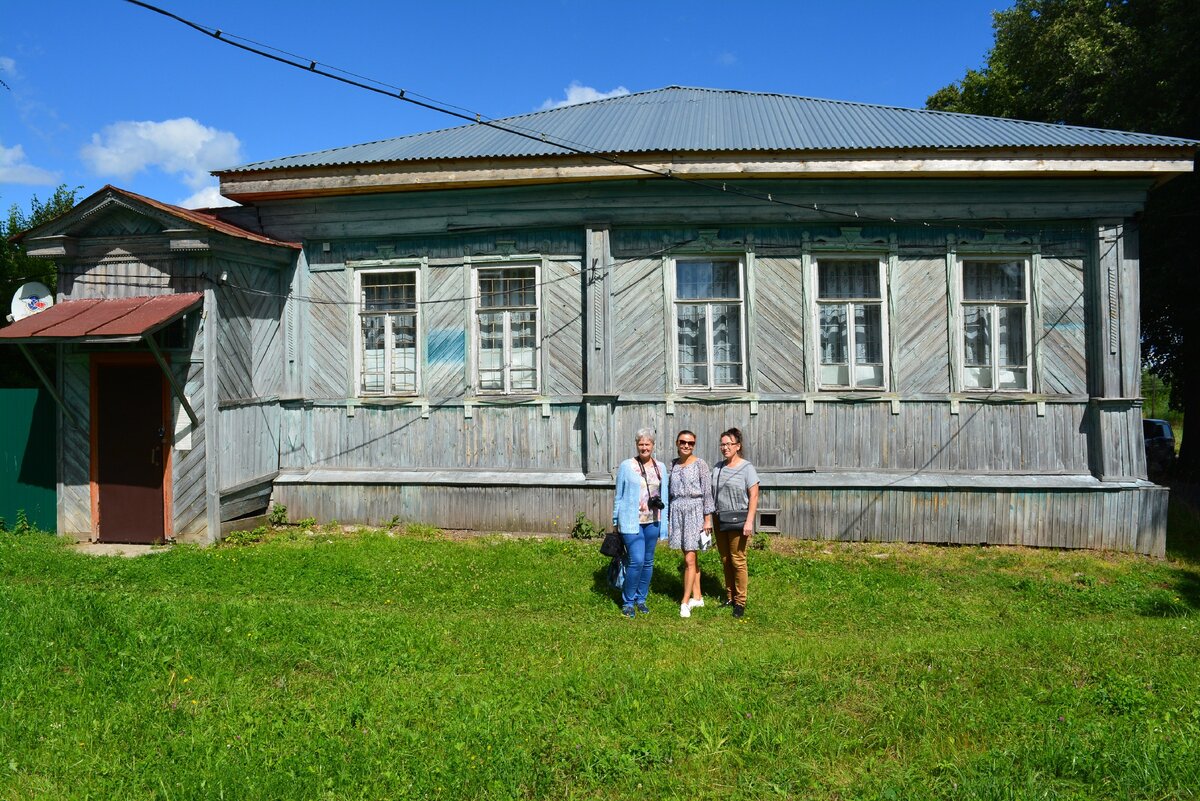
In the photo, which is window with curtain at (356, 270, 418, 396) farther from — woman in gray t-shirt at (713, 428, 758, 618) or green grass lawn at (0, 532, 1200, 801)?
woman in gray t-shirt at (713, 428, 758, 618)

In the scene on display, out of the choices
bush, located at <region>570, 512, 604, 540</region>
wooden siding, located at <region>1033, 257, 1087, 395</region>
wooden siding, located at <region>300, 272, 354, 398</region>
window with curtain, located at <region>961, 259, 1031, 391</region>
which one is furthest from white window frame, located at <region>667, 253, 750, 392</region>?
wooden siding, located at <region>300, 272, 354, 398</region>

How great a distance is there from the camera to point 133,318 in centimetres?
873

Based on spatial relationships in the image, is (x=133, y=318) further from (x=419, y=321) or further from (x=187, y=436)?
(x=419, y=321)

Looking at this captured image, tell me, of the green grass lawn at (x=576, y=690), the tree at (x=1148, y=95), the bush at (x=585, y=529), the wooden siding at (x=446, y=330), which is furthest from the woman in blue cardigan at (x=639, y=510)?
the tree at (x=1148, y=95)

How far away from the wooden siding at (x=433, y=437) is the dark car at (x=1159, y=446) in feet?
50.0

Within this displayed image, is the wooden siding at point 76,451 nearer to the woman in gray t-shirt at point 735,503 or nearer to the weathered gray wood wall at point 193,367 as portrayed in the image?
the weathered gray wood wall at point 193,367

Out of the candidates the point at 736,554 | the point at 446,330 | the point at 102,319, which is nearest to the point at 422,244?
the point at 446,330

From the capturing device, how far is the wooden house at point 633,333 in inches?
368

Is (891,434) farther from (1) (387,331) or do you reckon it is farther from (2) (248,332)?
(2) (248,332)

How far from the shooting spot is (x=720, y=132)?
10.5m

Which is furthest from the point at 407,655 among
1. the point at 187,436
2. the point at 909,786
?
the point at 187,436

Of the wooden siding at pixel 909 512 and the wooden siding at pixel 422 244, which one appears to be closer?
the wooden siding at pixel 909 512

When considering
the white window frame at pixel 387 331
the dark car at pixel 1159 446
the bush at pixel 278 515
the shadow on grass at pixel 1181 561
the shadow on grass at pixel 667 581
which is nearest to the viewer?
the shadow on grass at pixel 1181 561

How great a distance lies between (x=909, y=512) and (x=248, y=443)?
851cm
